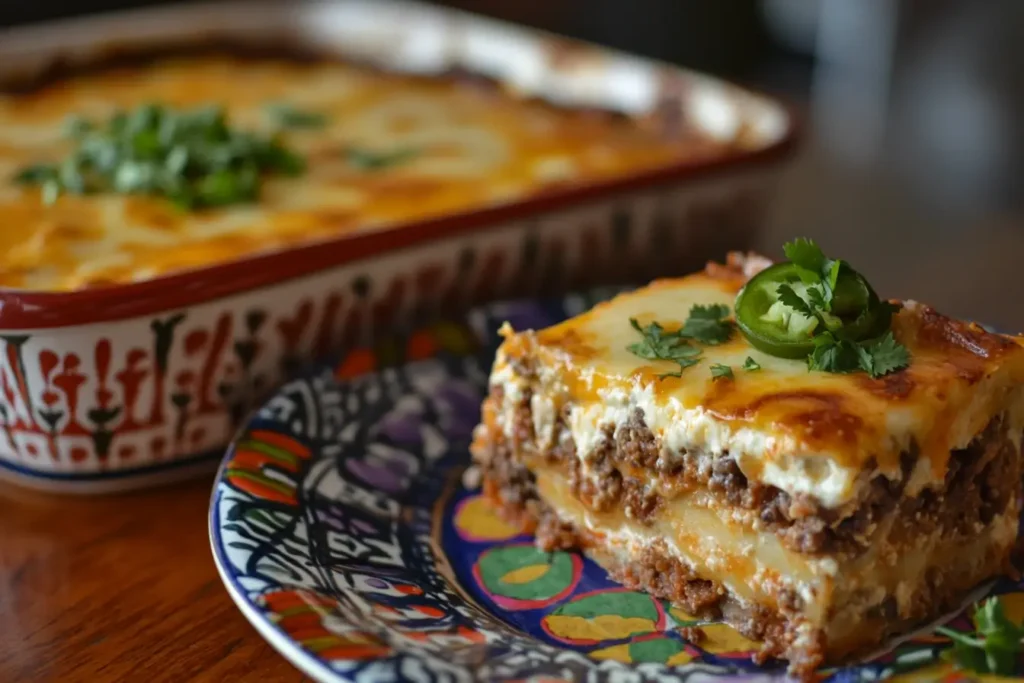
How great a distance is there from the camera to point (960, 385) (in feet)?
5.47

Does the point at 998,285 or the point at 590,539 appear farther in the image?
the point at 998,285

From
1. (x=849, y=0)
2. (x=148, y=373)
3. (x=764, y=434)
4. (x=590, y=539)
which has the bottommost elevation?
(x=590, y=539)

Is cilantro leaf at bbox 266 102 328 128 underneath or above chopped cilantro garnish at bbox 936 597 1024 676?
above

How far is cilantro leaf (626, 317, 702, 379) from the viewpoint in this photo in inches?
70.9

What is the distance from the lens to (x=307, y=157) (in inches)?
120

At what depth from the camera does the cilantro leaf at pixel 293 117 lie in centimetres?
334

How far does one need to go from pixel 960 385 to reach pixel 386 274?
1.16 meters

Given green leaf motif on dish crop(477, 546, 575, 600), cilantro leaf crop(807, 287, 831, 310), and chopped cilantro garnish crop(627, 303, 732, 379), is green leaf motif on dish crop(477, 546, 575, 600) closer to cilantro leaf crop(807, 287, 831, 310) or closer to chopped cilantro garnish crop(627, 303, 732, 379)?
chopped cilantro garnish crop(627, 303, 732, 379)

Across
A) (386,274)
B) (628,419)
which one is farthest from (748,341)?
(386,274)

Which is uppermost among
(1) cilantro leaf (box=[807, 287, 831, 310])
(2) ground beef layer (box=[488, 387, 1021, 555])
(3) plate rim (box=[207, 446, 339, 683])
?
(1) cilantro leaf (box=[807, 287, 831, 310])

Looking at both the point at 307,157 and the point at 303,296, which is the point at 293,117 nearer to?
the point at 307,157

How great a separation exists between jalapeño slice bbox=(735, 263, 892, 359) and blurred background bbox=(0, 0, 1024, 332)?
4.13ft

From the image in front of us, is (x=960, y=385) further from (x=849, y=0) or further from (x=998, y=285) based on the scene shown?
(x=849, y=0)

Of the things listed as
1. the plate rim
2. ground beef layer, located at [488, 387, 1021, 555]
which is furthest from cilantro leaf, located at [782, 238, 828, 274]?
the plate rim
